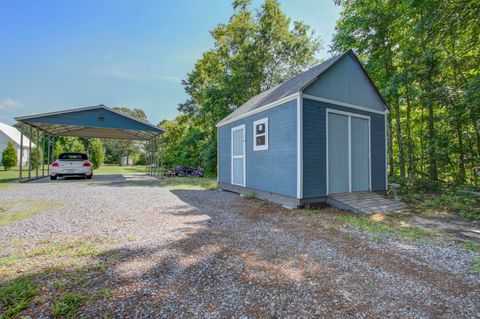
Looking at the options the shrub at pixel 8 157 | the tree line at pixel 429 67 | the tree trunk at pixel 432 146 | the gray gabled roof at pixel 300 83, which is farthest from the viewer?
the shrub at pixel 8 157

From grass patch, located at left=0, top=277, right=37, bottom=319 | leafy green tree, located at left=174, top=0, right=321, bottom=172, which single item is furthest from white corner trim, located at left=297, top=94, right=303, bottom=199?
leafy green tree, located at left=174, top=0, right=321, bottom=172

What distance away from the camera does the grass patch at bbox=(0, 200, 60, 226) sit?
446cm

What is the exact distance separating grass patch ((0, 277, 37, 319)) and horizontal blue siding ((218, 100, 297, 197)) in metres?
5.02

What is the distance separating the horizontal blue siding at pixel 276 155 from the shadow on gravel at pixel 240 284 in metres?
2.64

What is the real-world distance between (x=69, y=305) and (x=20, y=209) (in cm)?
528

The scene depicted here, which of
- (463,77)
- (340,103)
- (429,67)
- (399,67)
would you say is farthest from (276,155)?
(463,77)

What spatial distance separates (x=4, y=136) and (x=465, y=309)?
42.0 m

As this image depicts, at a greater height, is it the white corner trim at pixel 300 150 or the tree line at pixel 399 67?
the tree line at pixel 399 67

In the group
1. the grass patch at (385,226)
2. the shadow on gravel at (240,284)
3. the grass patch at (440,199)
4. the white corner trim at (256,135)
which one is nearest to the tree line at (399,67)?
the grass patch at (440,199)

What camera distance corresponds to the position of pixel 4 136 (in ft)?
91.0

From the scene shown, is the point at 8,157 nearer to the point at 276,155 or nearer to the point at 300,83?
the point at 276,155

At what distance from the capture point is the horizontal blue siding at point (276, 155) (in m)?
5.74

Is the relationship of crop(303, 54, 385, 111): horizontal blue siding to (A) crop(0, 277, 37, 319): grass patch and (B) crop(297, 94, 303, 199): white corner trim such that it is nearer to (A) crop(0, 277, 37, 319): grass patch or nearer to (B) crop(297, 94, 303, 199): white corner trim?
(B) crop(297, 94, 303, 199): white corner trim

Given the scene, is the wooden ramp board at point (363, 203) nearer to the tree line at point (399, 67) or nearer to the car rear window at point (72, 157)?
the tree line at point (399, 67)
